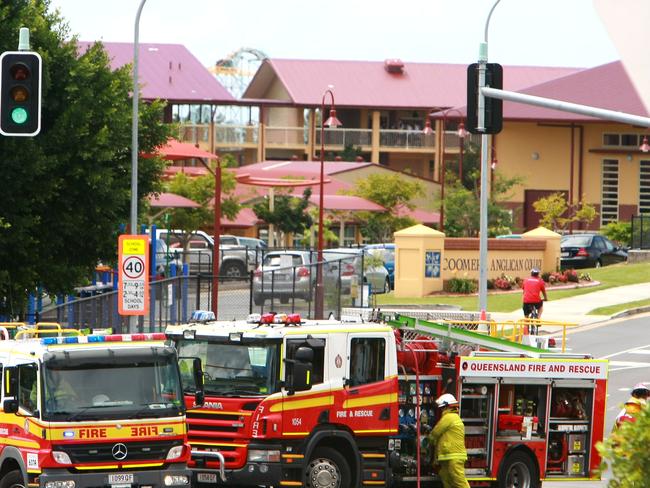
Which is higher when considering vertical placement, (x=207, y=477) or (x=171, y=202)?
(x=171, y=202)

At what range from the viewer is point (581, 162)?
75438 millimetres

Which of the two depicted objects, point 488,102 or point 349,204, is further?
point 349,204

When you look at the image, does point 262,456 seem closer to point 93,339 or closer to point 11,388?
point 93,339

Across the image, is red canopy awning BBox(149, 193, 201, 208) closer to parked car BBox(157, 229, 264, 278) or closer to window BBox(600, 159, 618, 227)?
parked car BBox(157, 229, 264, 278)

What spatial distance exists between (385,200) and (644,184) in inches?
570

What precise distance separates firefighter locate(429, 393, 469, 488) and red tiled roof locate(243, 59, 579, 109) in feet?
224

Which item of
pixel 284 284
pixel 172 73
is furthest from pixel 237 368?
pixel 172 73

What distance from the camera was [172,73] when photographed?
3374 inches

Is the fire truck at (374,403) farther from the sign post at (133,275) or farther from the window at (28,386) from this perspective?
the sign post at (133,275)

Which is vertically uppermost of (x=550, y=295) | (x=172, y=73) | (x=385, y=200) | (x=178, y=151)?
(x=172, y=73)

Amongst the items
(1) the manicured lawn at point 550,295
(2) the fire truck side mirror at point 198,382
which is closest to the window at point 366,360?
(2) the fire truck side mirror at point 198,382

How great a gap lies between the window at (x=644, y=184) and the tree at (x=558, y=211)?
4.70 meters

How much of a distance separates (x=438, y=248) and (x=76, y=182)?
64.4ft

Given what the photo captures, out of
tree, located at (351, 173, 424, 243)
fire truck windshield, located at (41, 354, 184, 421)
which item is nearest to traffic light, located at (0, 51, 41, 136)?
fire truck windshield, located at (41, 354, 184, 421)
